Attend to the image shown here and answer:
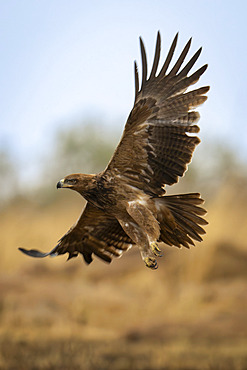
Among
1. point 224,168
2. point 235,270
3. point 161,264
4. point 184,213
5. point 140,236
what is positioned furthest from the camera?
point 224,168

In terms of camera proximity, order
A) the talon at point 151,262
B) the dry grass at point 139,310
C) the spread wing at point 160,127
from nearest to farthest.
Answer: the talon at point 151,262 < the spread wing at point 160,127 < the dry grass at point 139,310

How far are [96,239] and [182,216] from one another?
1.42 metres

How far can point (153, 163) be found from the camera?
6262mm

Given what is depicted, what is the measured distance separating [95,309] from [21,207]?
34.8ft

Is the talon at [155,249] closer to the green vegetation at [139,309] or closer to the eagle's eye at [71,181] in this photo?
the eagle's eye at [71,181]

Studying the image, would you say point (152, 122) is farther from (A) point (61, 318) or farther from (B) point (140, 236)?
(A) point (61, 318)

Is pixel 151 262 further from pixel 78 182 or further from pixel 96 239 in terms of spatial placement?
pixel 96 239

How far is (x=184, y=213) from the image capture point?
6.41 m

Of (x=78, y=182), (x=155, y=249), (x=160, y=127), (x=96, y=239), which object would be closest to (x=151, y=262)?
(x=155, y=249)

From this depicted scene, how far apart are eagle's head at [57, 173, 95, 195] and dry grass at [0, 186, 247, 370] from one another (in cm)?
1197

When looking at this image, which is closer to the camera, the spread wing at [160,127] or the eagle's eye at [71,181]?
the eagle's eye at [71,181]

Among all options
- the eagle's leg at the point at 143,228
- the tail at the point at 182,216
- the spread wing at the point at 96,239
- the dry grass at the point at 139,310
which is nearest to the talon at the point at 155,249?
the eagle's leg at the point at 143,228

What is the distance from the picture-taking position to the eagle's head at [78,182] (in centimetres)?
590

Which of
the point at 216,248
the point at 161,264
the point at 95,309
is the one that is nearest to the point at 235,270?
the point at 216,248
